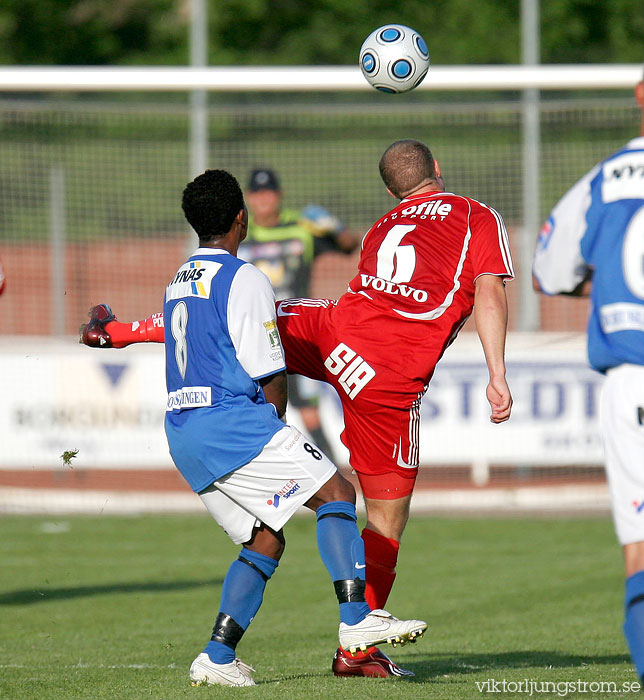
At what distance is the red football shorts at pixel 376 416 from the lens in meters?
5.39

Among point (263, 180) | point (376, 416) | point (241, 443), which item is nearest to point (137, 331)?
point (241, 443)

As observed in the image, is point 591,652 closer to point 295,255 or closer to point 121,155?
point 295,255

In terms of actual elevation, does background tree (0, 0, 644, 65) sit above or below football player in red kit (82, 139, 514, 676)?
above

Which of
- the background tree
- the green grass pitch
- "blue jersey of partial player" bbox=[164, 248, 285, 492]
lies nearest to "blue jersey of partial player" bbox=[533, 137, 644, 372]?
"blue jersey of partial player" bbox=[164, 248, 285, 492]

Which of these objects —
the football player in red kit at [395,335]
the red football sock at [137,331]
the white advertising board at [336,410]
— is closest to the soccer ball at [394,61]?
the football player in red kit at [395,335]

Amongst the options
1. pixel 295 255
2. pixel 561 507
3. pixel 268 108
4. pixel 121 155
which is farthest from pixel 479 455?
pixel 121 155

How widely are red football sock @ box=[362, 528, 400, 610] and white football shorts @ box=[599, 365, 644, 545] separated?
1836mm

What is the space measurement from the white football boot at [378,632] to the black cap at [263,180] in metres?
6.54

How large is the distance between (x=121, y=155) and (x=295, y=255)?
4.24 metres

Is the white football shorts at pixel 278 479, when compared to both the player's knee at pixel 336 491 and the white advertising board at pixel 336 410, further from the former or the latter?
the white advertising board at pixel 336 410

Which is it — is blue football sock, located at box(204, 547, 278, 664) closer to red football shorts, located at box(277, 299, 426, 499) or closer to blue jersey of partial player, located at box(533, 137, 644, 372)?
red football shorts, located at box(277, 299, 426, 499)

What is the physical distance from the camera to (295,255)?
440 inches

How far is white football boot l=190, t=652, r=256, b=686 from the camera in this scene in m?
4.85

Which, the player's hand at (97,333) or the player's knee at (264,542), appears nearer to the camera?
the player's knee at (264,542)
